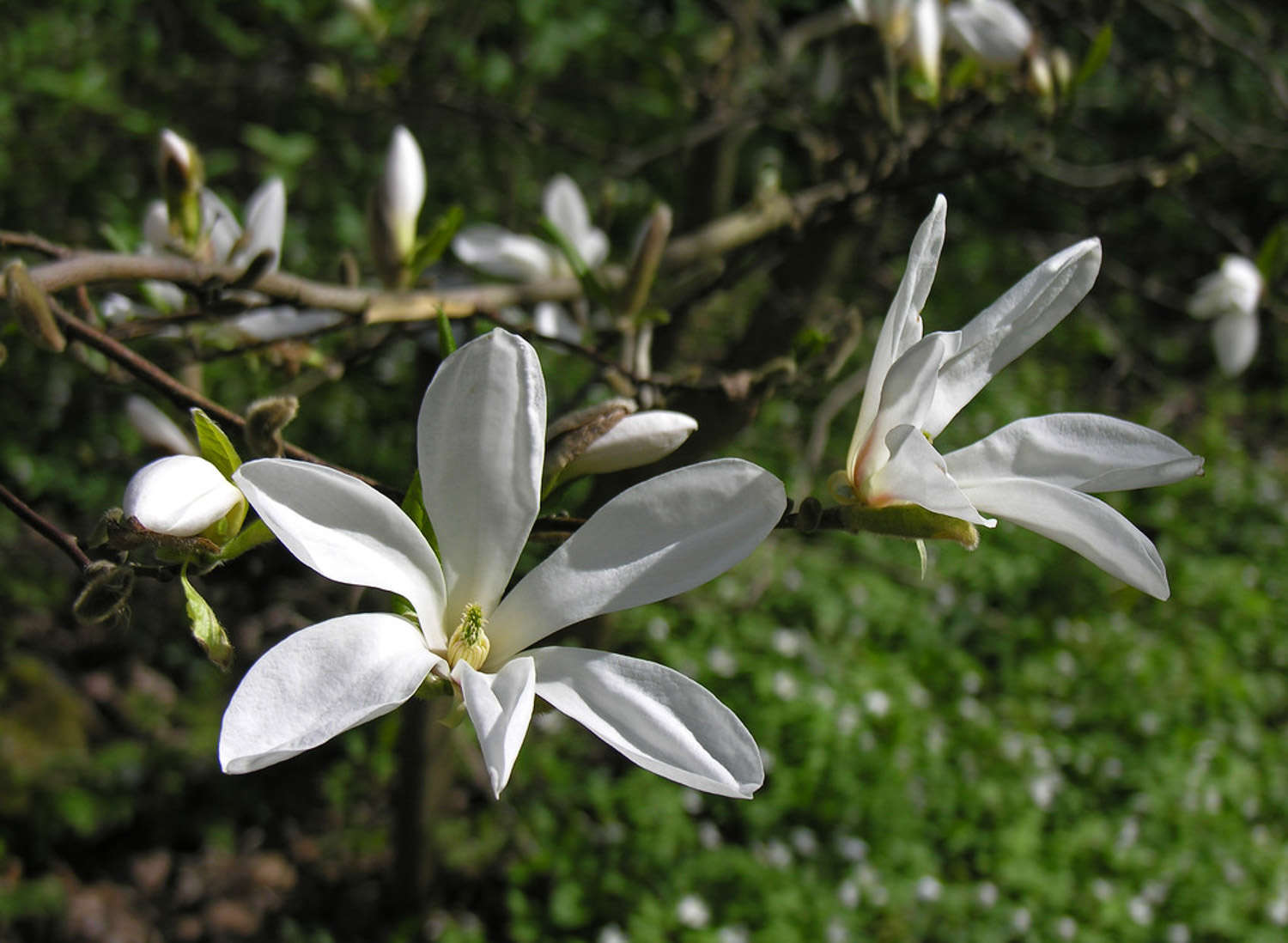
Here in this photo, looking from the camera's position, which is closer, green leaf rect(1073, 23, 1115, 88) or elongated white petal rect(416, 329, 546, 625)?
elongated white petal rect(416, 329, 546, 625)

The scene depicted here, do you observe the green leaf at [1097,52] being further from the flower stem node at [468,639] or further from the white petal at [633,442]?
the flower stem node at [468,639]

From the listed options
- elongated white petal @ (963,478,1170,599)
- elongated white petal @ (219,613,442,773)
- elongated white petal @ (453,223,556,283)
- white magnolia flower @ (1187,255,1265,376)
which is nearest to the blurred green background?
white magnolia flower @ (1187,255,1265,376)

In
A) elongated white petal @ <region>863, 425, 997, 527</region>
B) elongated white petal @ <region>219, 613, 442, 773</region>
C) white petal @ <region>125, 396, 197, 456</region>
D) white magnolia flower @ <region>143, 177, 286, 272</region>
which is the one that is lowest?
white petal @ <region>125, 396, 197, 456</region>

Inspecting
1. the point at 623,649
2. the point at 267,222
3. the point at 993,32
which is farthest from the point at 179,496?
the point at 623,649

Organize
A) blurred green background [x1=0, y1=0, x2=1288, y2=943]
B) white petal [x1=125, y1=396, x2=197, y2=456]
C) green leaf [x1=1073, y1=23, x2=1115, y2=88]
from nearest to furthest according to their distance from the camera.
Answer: white petal [x1=125, y1=396, x2=197, y2=456] → green leaf [x1=1073, y1=23, x2=1115, y2=88] → blurred green background [x1=0, y1=0, x2=1288, y2=943]

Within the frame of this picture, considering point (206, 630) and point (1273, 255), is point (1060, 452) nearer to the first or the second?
point (206, 630)

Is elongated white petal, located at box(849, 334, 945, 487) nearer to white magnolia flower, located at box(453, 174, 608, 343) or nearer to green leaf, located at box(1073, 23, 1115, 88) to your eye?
white magnolia flower, located at box(453, 174, 608, 343)

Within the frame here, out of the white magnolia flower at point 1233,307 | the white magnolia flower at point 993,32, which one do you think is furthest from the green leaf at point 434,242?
the white magnolia flower at point 1233,307

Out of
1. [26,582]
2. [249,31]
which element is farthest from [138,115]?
[26,582]
